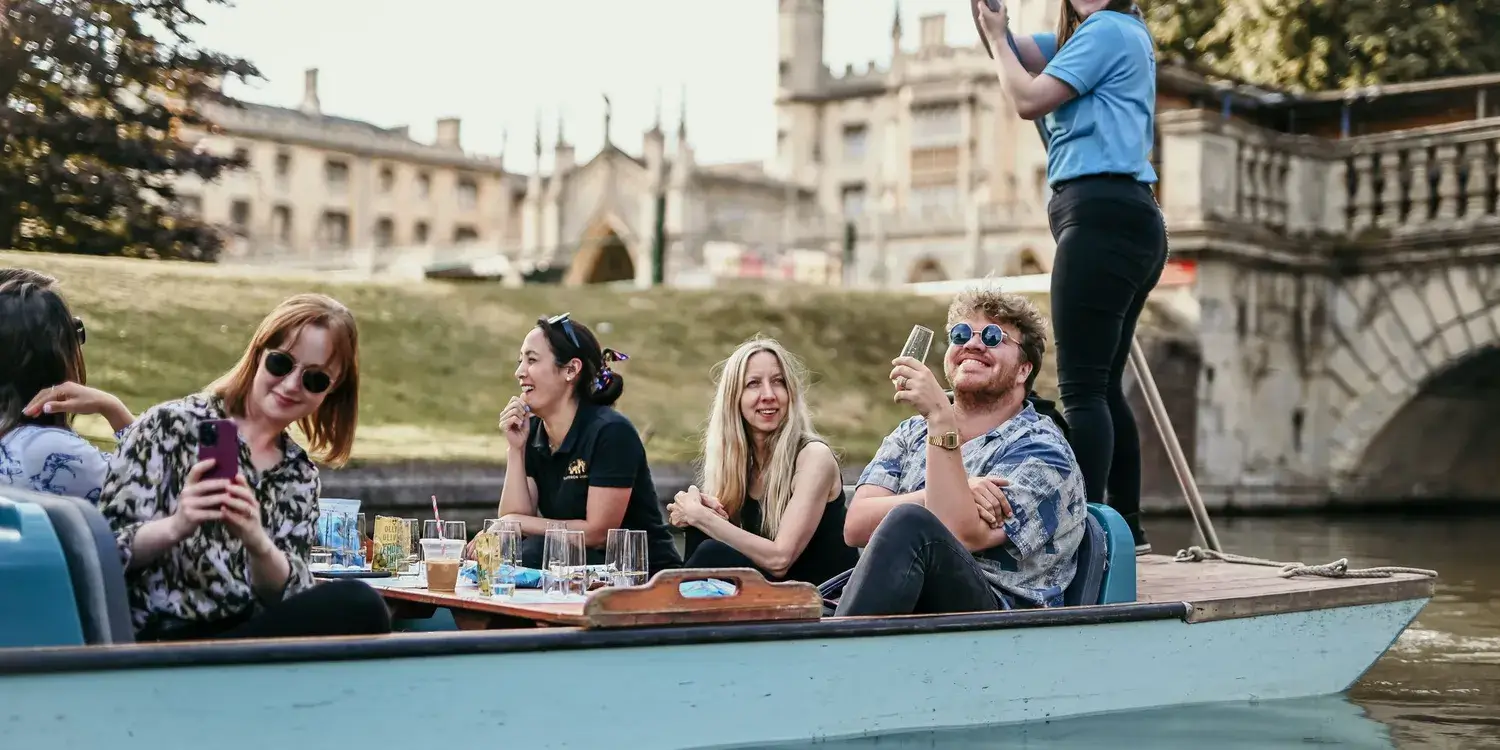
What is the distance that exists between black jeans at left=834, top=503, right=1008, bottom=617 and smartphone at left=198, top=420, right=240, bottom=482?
1.75m

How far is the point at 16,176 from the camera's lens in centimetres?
1638

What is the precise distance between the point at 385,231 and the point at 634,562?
73.7 metres

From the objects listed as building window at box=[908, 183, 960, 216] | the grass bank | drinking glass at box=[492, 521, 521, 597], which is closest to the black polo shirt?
drinking glass at box=[492, 521, 521, 597]

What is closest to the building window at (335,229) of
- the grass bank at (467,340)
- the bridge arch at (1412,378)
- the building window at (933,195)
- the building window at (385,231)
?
the building window at (385,231)

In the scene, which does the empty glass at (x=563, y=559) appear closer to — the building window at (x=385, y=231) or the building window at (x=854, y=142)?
the building window at (x=854, y=142)

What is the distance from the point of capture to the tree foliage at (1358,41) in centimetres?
1873

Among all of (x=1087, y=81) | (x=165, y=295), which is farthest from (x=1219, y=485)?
(x=1087, y=81)

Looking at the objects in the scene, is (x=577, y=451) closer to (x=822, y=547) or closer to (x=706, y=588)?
(x=822, y=547)

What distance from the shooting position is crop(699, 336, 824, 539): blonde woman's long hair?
5.40 metres

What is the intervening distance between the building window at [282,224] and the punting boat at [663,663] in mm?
69137

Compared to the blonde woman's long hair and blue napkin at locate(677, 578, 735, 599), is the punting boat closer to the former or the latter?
blue napkin at locate(677, 578, 735, 599)

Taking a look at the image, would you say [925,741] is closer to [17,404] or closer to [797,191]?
[17,404]

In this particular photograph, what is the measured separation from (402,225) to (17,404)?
74.3 metres

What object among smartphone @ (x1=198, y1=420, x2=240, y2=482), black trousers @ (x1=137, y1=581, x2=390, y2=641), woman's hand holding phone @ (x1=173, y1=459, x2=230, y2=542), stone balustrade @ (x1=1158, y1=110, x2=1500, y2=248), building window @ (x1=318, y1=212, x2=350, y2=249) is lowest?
black trousers @ (x1=137, y1=581, x2=390, y2=641)
